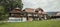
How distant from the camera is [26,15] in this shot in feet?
6.19

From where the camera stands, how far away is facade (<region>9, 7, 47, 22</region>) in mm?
1866

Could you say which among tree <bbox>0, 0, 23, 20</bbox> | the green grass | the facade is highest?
tree <bbox>0, 0, 23, 20</bbox>

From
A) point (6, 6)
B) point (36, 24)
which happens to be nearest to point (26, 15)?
point (36, 24)

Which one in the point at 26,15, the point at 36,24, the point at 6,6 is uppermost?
the point at 6,6

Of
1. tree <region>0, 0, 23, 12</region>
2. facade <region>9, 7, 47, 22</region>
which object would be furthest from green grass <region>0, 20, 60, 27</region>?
tree <region>0, 0, 23, 12</region>

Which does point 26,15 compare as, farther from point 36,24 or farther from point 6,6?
point 6,6

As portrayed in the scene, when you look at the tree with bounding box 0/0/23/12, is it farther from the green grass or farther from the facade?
the green grass

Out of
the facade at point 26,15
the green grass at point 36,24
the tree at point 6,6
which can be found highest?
the tree at point 6,6

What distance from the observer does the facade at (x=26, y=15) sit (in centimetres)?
187

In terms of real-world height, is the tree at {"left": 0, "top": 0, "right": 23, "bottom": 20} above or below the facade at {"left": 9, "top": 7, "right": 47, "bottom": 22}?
above

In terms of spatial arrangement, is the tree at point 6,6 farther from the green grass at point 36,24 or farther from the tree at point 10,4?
the green grass at point 36,24

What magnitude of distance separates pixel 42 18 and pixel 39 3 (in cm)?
21

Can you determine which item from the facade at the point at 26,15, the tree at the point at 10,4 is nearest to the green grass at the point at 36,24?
the facade at the point at 26,15

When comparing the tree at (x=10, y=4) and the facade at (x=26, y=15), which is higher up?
the tree at (x=10, y=4)
